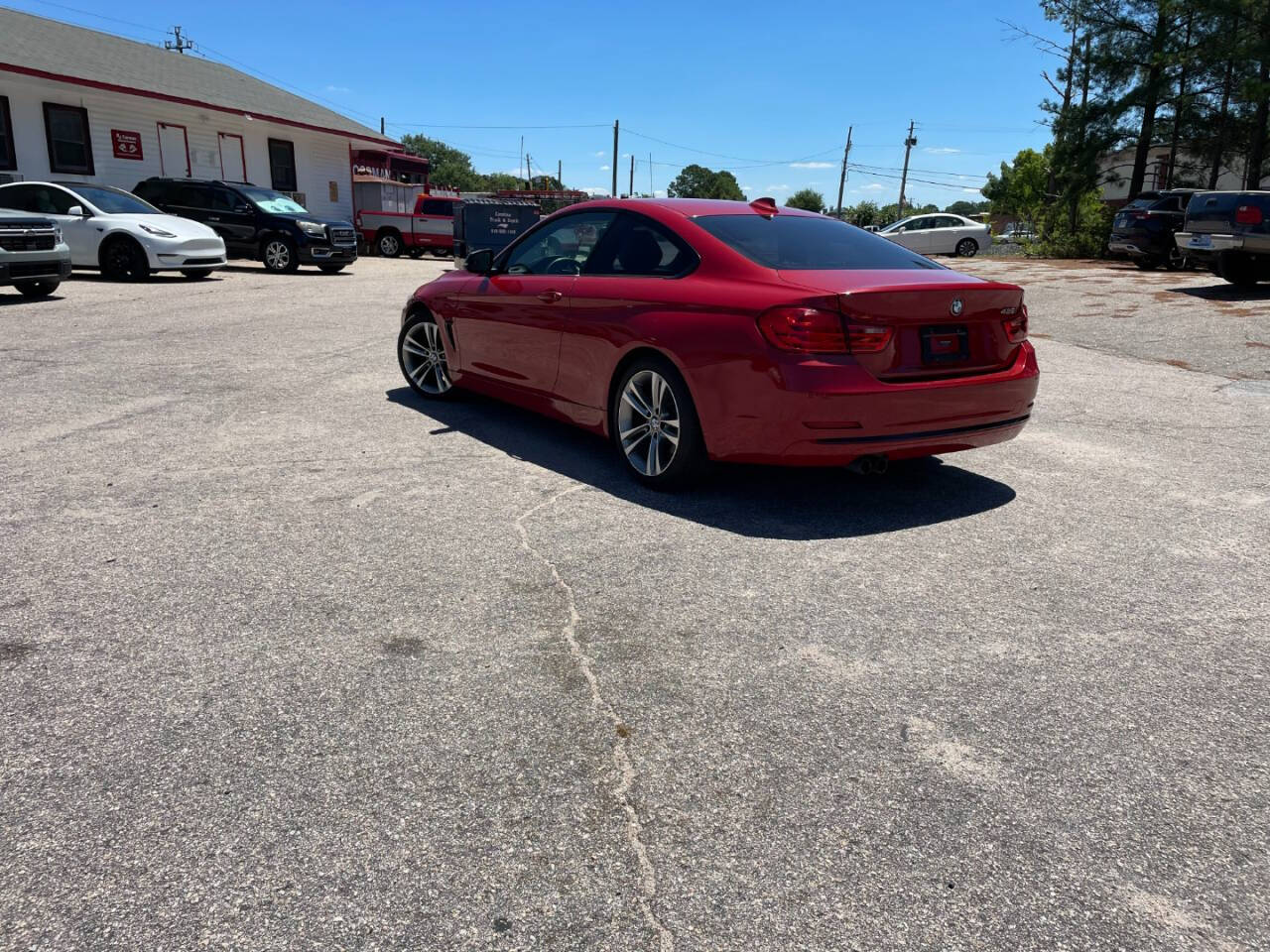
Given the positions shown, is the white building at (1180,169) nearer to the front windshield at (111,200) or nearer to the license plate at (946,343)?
the front windshield at (111,200)

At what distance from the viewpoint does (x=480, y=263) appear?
20.5 feet

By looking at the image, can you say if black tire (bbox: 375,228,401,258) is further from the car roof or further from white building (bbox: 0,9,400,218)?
the car roof

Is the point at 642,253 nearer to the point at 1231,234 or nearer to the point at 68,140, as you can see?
the point at 1231,234

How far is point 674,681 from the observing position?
9.73ft

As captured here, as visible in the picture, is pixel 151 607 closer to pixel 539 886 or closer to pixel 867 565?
pixel 539 886

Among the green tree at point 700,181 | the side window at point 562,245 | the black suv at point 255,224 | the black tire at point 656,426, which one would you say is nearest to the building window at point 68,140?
the black suv at point 255,224

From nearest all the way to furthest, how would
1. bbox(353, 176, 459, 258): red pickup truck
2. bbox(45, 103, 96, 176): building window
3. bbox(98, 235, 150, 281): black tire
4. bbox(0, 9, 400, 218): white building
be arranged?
bbox(98, 235, 150, 281): black tire → bbox(0, 9, 400, 218): white building → bbox(45, 103, 96, 176): building window → bbox(353, 176, 459, 258): red pickup truck

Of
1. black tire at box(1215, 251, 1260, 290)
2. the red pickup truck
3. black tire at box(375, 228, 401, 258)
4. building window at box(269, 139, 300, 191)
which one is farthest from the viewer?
black tire at box(375, 228, 401, 258)

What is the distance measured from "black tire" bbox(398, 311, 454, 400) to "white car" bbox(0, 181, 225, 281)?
35.8ft

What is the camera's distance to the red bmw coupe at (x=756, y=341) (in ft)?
14.0

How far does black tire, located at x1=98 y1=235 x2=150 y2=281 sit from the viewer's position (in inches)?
627

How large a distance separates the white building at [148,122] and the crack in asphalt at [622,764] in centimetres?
2180

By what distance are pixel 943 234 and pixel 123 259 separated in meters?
25.3

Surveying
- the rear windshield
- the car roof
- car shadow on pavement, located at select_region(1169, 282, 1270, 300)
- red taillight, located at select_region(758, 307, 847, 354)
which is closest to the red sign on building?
the car roof
